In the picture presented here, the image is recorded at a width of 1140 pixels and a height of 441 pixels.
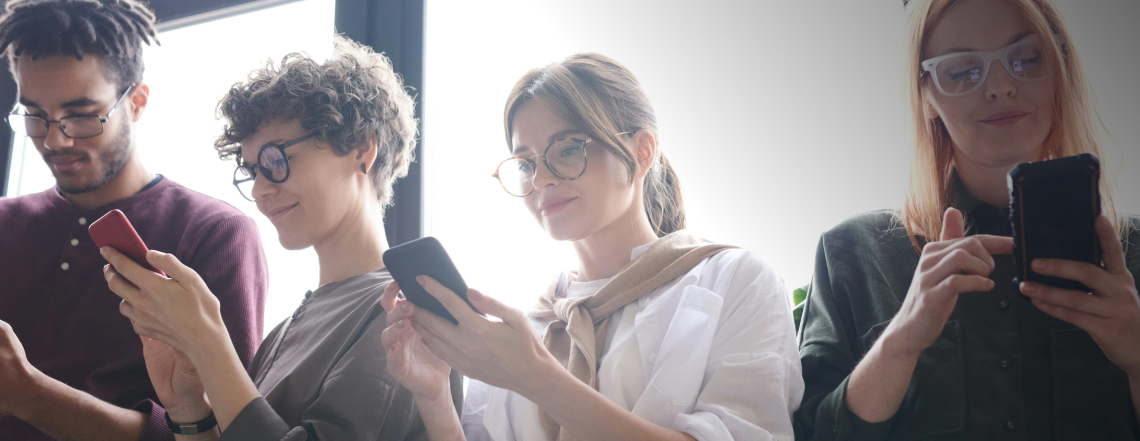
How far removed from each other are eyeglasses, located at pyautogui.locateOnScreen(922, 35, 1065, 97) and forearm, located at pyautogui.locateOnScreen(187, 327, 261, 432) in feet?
4.67

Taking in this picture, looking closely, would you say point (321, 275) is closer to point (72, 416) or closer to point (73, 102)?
point (72, 416)

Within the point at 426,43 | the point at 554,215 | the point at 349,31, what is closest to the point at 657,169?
the point at 554,215

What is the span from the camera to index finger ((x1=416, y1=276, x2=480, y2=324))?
1.00m

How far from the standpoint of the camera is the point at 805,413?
118 cm

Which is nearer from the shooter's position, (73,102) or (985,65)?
(985,65)

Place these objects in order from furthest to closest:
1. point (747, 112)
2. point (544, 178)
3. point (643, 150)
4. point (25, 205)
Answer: point (25, 205)
point (747, 112)
point (643, 150)
point (544, 178)

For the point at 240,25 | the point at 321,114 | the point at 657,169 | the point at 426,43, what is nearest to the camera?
the point at 321,114

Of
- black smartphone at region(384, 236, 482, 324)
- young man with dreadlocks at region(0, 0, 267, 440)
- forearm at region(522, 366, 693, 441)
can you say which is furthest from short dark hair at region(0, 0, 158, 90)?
forearm at region(522, 366, 693, 441)

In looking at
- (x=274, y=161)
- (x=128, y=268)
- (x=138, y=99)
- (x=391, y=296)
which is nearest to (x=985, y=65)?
(x=391, y=296)

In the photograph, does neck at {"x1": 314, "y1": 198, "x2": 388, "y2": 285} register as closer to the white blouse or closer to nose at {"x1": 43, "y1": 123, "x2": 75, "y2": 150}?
the white blouse

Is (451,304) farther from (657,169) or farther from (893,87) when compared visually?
(893,87)

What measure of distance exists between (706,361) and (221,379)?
913 millimetres

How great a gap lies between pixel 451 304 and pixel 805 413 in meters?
0.68

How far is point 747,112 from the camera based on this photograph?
1.83 meters
